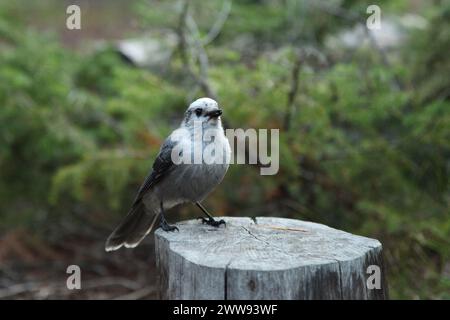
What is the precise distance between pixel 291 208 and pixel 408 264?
129 cm

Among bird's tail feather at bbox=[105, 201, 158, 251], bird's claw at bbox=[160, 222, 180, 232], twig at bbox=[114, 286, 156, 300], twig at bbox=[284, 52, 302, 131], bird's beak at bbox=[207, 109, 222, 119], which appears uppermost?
twig at bbox=[284, 52, 302, 131]

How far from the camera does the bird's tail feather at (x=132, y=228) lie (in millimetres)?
4312

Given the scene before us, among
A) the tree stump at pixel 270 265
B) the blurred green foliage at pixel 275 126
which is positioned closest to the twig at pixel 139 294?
the blurred green foliage at pixel 275 126

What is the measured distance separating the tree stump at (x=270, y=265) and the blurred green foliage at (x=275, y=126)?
1.39 metres

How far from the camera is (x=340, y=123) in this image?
635 centimetres

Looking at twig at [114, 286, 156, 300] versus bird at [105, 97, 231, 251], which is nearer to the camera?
bird at [105, 97, 231, 251]

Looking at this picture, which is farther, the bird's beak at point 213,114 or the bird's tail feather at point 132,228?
the bird's tail feather at point 132,228

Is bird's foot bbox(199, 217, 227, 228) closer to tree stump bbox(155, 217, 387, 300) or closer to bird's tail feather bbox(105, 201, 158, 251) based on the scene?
tree stump bbox(155, 217, 387, 300)

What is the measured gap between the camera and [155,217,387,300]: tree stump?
282cm

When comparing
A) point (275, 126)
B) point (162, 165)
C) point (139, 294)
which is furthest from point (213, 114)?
point (139, 294)

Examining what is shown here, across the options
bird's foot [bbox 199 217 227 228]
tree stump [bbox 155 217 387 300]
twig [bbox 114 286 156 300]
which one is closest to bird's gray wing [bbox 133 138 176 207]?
bird's foot [bbox 199 217 227 228]

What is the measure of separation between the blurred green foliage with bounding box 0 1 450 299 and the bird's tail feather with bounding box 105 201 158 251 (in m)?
1.51

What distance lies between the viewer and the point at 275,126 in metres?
5.85

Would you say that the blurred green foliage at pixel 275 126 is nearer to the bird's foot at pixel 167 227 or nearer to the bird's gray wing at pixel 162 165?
the bird's gray wing at pixel 162 165
